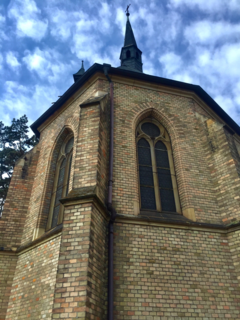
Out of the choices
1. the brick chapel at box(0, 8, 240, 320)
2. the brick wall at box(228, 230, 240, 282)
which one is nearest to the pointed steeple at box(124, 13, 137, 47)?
the brick chapel at box(0, 8, 240, 320)

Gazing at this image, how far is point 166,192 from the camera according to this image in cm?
762

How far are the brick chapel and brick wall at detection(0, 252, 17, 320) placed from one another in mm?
26

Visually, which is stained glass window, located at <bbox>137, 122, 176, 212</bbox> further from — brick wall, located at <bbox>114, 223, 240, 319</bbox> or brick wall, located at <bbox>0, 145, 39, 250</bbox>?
brick wall, located at <bbox>0, 145, 39, 250</bbox>

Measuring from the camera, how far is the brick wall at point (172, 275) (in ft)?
17.7

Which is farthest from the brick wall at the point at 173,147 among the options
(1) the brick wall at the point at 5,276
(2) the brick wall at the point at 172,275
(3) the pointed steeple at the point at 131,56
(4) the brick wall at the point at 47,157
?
(3) the pointed steeple at the point at 131,56

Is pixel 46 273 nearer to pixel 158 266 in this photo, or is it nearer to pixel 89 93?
pixel 158 266

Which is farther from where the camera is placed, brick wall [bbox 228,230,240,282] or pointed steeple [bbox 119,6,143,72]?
pointed steeple [bbox 119,6,143,72]

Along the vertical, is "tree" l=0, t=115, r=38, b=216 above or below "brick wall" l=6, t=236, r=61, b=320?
above

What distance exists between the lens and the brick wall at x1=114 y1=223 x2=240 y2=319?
213 inches

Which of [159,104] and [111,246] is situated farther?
[159,104]

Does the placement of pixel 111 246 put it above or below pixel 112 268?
above

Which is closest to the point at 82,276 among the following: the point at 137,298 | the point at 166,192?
the point at 137,298

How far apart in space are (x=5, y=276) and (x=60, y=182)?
3.01 m

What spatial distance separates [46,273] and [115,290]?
1755 mm
